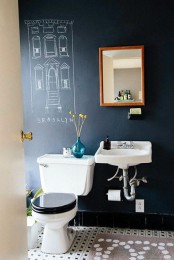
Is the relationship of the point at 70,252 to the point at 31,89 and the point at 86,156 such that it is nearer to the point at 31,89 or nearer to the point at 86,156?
the point at 86,156

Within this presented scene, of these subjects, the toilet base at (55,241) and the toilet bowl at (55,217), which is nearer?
the toilet bowl at (55,217)

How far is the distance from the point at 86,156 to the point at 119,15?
134cm

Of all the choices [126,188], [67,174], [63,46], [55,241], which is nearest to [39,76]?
[63,46]

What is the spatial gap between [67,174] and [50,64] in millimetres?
1072

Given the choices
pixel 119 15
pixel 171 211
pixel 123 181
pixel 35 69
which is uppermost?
pixel 119 15

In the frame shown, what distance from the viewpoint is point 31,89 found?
2.96m

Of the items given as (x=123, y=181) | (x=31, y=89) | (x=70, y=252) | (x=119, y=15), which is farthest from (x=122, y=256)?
(x=119, y=15)

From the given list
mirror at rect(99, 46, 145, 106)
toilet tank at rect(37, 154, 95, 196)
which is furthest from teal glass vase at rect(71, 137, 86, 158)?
mirror at rect(99, 46, 145, 106)

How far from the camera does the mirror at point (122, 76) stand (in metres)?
2.73

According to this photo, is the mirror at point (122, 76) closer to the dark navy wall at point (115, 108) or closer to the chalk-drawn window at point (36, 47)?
the dark navy wall at point (115, 108)

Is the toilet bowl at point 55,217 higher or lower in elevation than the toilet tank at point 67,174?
lower

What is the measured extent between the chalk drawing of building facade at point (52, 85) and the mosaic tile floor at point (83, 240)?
47.3 inches

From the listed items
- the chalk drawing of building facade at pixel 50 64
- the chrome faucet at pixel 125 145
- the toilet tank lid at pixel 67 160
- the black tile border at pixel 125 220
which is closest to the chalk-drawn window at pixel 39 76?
the chalk drawing of building facade at pixel 50 64

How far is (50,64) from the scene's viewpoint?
9.53 ft
